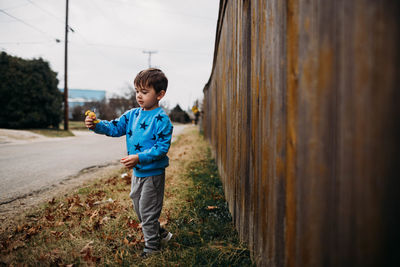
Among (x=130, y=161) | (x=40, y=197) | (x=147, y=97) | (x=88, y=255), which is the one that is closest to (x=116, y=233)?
(x=88, y=255)

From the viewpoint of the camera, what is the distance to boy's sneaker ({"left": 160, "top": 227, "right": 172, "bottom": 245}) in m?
2.35

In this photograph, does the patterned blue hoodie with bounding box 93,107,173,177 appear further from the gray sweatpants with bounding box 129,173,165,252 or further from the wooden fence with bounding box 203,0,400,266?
the wooden fence with bounding box 203,0,400,266

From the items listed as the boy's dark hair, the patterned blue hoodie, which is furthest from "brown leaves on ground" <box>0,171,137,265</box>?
the boy's dark hair

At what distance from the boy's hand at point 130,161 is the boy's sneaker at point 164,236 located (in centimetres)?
74

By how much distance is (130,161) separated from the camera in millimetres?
2057

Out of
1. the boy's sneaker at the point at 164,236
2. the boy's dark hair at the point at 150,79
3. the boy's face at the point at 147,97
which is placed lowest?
the boy's sneaker at the point at 164,236

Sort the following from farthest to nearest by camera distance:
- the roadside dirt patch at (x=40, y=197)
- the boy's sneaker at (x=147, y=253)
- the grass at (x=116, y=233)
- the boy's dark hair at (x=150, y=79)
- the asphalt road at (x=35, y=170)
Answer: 1. the asphalt road at (x=35, y=170)
2. the roadside dirt patch at (x=40, y=197)
3. the boy's dark hair at (x=150, y=79)
4. the boy's sneaker at (x=147, y=253)
5. the grass at (x=116, y=233)

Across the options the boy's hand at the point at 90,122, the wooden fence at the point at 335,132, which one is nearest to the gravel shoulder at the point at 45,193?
the boy's hand at the point at 90,122

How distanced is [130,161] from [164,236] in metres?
0.85

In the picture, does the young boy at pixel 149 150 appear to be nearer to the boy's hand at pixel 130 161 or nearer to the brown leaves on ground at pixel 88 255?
the boy's hand at pixel 130 161

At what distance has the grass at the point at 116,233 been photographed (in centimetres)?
203

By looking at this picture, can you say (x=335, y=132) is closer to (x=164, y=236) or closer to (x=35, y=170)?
(x=164, y=236)

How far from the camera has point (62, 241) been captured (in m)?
2.37

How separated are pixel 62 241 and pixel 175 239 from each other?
1.03 meters
